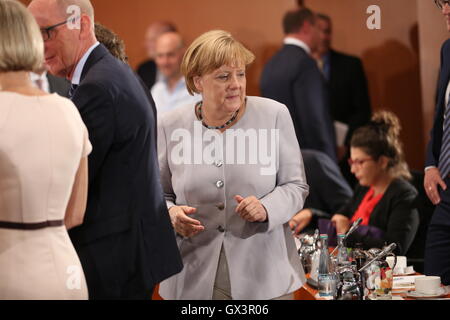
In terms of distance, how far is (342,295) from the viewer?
2932 millimetres

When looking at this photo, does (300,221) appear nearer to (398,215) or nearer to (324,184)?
(324,184)

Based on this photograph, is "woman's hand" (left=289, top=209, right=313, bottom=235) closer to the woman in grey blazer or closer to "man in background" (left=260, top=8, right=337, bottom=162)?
"man in background" (left=260, top=8, right=337, bottom=162)

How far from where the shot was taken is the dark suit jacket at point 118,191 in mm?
2492

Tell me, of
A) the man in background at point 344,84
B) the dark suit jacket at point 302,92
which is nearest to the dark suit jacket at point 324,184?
the dark suit jacket at point 302,92

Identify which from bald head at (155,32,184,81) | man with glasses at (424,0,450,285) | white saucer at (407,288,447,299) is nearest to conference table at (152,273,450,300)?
white saucer at (407,288,447,299)

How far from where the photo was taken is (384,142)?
412cm

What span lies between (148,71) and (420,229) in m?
1.69

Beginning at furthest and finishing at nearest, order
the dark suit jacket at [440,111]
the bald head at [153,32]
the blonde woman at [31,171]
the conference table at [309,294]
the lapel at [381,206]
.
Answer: the lapel at [381,206], the bald head at [153,32], the dark suit jacket at [440,111], the conference table at [309,294], the blonde woman at [31,171]

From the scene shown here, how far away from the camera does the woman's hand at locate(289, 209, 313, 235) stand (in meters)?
3.68

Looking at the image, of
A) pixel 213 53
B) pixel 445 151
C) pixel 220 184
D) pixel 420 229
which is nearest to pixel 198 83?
pixel 213 53

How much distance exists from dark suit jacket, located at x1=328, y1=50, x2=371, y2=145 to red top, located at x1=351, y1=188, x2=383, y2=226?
1.66 metres

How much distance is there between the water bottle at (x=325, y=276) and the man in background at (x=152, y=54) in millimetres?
1189

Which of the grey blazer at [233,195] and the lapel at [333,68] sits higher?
the lapel at [333,68]

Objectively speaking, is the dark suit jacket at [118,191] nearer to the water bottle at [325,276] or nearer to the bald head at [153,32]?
the water bottle at [325,276]
